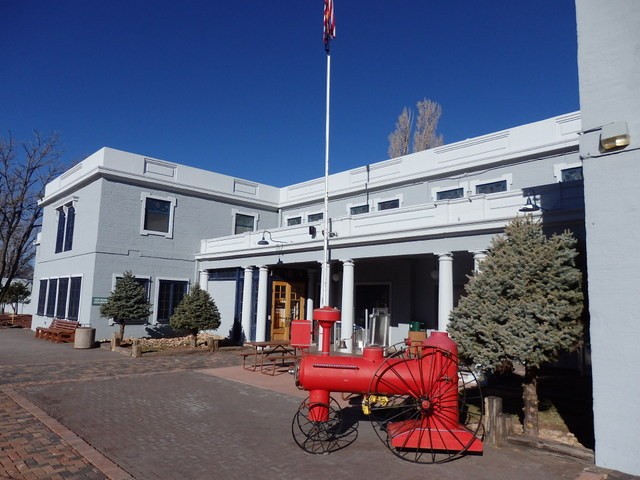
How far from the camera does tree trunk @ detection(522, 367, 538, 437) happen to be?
265 inches

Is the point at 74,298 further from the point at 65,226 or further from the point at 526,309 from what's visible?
the point at 526,309

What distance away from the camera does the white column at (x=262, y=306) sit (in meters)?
18.2

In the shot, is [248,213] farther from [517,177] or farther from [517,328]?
[517,328]

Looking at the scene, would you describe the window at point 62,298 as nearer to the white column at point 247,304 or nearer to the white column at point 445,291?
the white column at point 247,304

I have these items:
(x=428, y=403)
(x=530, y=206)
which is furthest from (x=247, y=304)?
(x=428, y=403)

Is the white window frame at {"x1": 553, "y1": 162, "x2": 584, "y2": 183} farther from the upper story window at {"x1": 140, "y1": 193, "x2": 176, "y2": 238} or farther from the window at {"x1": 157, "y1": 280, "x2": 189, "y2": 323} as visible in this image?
the window at {"x1": 157, "y1": 280, "x2": 189, "y2": 323}

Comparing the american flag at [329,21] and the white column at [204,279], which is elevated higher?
the american flag at [329,21]

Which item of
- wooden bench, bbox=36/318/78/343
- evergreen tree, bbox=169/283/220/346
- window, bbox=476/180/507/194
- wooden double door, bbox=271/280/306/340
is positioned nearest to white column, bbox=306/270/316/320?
wooden double door, bbox=271/280/306/340

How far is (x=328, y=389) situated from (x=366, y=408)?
54 cm

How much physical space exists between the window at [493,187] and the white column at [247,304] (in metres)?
9.32

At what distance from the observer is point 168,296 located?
68.1 feet

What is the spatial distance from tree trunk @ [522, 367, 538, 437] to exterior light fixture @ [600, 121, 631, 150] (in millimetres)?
3280

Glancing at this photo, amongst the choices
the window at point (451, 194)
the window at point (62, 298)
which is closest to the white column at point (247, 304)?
the window at point (451, 194)

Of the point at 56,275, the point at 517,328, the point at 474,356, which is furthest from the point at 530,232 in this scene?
the point at 56,275
